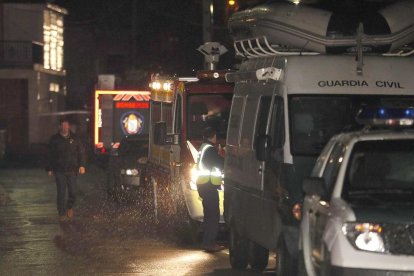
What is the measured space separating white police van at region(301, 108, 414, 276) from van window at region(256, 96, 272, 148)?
2.08 meters

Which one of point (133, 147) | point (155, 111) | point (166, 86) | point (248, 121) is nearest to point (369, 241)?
point (248, 121)

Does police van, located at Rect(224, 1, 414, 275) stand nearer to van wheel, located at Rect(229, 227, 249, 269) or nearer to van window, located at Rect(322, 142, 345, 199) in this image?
van wheel, located at Rect(229, 227, 249, 269)

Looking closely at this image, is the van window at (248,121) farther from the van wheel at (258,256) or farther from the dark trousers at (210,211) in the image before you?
the dark trousers at (210,211)

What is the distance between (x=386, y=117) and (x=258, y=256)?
165 inches

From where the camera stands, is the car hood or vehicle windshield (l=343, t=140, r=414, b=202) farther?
vehicle windshield (l=343, t=140, r=414, b=202)

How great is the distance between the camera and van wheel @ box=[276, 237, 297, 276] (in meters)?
10.7

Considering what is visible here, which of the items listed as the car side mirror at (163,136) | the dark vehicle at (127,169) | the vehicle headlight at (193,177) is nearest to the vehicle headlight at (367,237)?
the vehicle headlight at (193,177)

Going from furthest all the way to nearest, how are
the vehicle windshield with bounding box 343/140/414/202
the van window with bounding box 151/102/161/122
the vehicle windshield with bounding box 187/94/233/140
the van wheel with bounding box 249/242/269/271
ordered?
the van window with bounding box 151/102/161/122
the vehicle windshield with bounding box 187/94/233/140
the van wheel with bounding box 249/242/269/271
the vehicle windshield with bounding box 343/140/414/202

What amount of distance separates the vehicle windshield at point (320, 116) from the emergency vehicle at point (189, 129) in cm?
470

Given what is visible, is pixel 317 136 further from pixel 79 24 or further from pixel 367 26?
pixel 79 24

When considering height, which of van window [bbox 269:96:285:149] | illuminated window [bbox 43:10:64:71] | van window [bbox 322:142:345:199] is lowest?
van window [bbox 322:142:345:199]

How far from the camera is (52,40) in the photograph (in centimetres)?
5856

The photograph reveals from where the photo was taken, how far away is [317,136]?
11469 mm

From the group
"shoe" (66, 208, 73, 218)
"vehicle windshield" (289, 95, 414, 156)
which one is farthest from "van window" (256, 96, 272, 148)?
"shoe" (66, 208, 73, 218)
